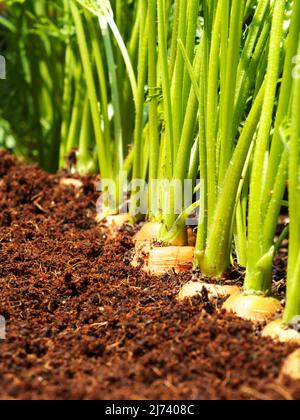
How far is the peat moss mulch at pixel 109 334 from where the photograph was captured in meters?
1.08

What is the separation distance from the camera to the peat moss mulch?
1.08 meters

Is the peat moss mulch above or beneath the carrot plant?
beneath

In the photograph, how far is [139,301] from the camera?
1464 mm

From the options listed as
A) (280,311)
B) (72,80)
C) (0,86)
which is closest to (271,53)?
(280,311)

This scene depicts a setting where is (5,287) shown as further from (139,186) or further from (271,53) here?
(271,53)

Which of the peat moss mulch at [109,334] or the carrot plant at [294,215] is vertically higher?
the carrot plant at [294,215]

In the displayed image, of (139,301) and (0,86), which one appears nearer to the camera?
(139,301)

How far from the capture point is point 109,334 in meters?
1.29

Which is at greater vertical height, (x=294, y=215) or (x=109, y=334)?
(x=294, y=215)

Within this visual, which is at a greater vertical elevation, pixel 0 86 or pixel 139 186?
pixel 0 86
